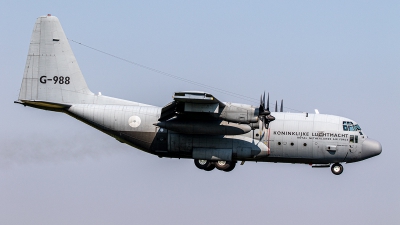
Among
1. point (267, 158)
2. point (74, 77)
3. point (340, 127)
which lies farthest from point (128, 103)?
point (340, 127)

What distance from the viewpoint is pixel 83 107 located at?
28.0m

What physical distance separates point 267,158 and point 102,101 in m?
9.27

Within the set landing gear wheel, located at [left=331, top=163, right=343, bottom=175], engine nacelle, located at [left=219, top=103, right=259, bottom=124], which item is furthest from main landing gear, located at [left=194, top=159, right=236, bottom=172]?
landing gear wheel, located at [left=331, top=163, right=343, bottom=175]

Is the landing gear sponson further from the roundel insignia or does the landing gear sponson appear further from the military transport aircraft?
the roundel insignia

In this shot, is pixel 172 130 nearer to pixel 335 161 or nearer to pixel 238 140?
pixel 238 140

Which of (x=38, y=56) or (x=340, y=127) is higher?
(x=38, y=56)

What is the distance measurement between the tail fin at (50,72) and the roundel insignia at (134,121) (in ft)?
9.00

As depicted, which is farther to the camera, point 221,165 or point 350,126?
point 221,165

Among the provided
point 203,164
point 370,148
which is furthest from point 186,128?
point 370,148

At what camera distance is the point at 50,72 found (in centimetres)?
2850

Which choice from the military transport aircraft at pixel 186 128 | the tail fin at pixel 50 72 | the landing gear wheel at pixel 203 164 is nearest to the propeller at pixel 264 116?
the military transport aircraft at pixel 186 128

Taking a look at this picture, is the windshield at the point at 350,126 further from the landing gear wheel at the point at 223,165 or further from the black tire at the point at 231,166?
the landing gear wheel at the point at 223,165

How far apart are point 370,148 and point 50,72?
56.9 ft

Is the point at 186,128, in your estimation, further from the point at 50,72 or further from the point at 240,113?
the point at 50,72
